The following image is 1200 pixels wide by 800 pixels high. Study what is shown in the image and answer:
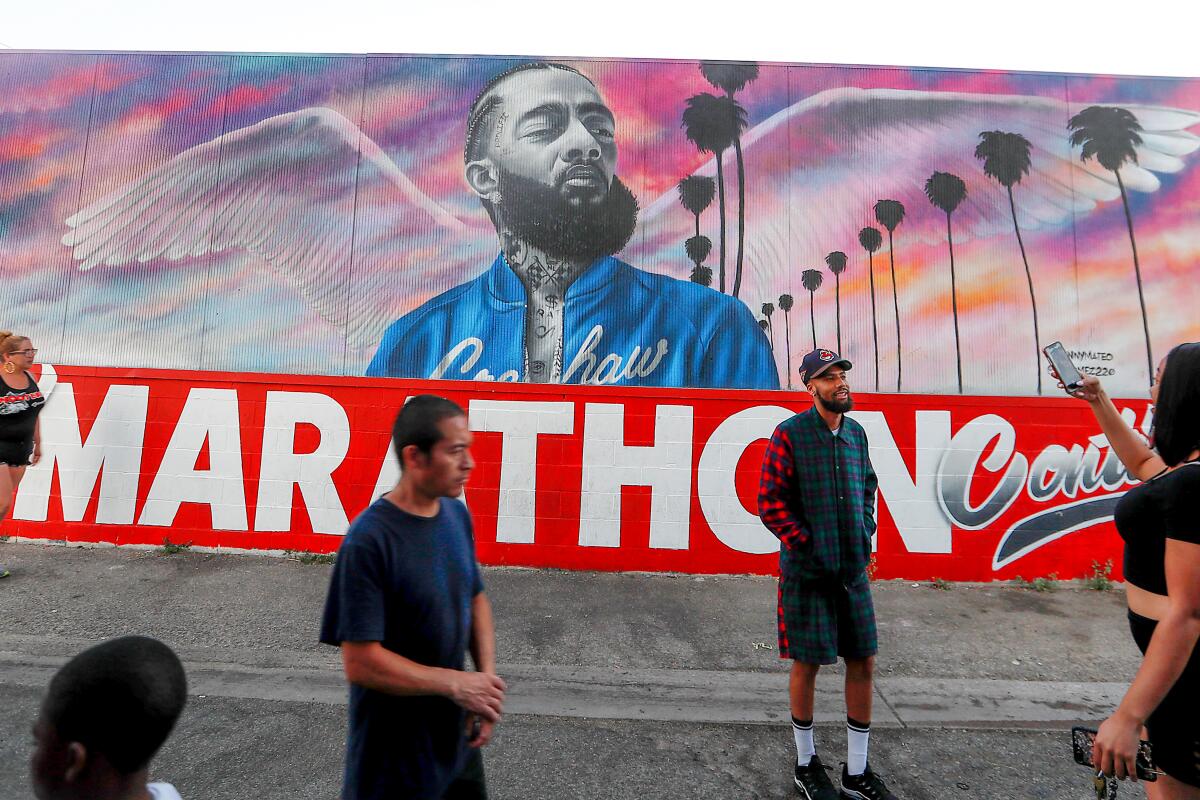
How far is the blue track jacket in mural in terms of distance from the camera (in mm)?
6453

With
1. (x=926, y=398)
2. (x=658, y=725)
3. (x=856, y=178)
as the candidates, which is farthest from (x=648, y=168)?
(x=658, y=725)

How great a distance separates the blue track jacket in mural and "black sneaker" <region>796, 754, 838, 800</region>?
4.00 meters

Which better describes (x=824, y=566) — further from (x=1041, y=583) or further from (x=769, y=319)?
(x=1041, y=583)

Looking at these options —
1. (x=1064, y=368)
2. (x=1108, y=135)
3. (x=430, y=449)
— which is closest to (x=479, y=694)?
(x=430, y=449)

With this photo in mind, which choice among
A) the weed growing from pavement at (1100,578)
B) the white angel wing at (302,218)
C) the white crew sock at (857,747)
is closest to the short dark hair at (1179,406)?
the white crew sock at (857,747)

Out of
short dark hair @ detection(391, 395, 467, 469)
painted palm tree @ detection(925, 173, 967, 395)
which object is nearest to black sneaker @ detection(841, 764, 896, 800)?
short dark hair @ detection(391, 395, 467, 469)

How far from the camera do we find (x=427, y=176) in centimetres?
682

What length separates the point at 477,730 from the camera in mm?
1744

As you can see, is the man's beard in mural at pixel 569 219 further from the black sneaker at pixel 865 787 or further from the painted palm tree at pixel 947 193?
the black sneaker at pixel 865 787

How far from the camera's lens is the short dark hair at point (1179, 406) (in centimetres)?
175

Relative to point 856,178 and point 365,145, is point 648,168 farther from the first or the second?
point 365,145

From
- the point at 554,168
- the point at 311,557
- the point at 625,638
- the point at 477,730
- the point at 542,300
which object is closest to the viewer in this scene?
the point at 477,730

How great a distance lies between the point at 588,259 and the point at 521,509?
2.73m

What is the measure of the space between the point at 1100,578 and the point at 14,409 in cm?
1001
